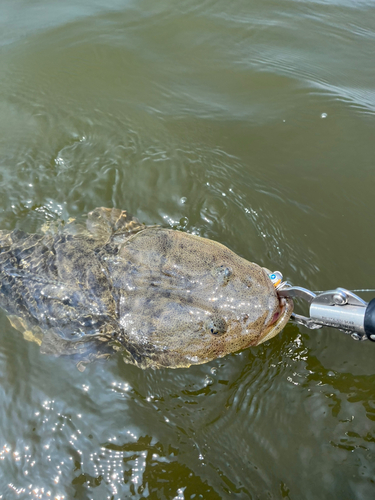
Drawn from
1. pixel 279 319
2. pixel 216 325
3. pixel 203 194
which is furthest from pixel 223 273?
pixel 203 194

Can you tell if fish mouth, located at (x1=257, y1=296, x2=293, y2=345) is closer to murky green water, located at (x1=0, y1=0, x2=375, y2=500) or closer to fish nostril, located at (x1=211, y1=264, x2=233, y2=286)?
fish nostril, located at (x1=211, y1=264, x2=233, y2=286)

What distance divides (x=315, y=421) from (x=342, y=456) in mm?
312

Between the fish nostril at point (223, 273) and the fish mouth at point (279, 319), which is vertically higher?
the fish nostril at point (223, 273)

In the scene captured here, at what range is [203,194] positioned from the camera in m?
4.40

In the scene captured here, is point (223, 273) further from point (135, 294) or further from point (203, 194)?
point (203, 194)

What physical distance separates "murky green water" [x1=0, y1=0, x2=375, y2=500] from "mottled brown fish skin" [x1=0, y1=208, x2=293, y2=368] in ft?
1.23

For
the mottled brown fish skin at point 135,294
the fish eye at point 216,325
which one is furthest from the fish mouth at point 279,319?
the fish eye at point 216,325

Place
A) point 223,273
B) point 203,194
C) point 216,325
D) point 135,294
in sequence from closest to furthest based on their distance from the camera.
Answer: point 216,325, point 223,273, point 135,294, point 203,194

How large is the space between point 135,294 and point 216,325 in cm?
82

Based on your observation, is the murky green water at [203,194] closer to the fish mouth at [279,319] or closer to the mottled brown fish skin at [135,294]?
the mottled brown fish skin at [135,294]

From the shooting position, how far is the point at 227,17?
6.29 meters

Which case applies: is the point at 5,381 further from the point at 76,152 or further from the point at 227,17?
the point at 227,17

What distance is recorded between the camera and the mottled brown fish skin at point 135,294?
2.99m

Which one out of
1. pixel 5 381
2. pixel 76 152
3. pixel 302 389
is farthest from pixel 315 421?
pixel 76 152
